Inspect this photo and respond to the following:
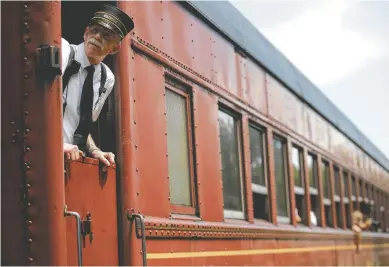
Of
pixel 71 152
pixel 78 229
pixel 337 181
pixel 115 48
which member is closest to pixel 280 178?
pixel 337 181

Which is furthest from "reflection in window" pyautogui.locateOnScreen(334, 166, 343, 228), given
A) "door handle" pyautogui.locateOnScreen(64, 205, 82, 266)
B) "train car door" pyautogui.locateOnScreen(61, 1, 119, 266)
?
"door handle" pyautogui.locateOnScreen(64, 205, 82, 266)

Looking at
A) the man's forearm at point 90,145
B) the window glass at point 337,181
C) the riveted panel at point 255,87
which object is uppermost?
the riveted panel at point 255,87

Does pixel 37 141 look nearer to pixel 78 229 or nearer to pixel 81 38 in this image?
pixel 78 229

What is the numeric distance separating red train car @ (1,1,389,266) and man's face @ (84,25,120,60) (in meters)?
0.34

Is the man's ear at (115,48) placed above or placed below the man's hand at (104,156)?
above

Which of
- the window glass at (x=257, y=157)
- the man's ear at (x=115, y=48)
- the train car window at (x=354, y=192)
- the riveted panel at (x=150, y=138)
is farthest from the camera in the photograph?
the train car window at (x=354, y=192)

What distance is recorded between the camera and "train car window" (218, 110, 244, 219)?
5.76 meters

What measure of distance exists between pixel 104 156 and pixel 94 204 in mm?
295

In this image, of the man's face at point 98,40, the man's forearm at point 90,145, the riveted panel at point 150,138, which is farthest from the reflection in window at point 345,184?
the man's face at point 98,40

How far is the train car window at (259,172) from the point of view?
256 inches

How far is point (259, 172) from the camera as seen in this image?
666cm

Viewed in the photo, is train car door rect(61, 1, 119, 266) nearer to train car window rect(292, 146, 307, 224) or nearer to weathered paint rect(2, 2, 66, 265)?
weathered paint rect(2, 2, 66, 265)

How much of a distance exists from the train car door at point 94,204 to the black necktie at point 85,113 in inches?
7.0

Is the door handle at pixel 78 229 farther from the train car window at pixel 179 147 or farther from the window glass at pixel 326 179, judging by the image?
the window glass at pixel 326 179
